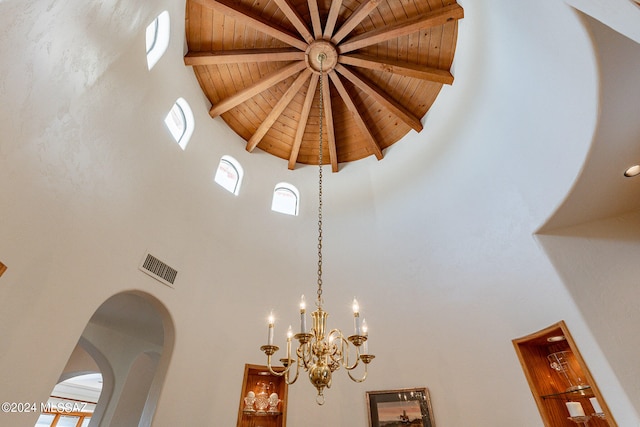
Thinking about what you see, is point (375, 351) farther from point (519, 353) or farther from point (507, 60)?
point (507, 60)

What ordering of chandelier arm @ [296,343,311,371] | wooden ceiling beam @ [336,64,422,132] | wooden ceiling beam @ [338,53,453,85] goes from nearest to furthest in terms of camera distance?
chandelier arm @ [296,343,311,371] → wooden ceiling beam @ [338,53,453,85] → wooden ceiling beam @ [336,64,422,132]

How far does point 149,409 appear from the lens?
330 centimetres

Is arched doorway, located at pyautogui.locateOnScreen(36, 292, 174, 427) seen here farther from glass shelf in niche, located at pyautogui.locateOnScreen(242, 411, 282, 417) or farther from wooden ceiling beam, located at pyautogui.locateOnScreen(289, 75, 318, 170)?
wooden ceiling beam, located at pyautogui.locateOnScreen(289, 75, 318, 170)

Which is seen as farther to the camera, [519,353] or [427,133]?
[427,133]

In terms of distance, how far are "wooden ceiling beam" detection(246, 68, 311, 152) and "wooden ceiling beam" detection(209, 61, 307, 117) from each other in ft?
0.44

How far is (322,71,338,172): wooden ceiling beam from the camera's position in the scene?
491 centimetres

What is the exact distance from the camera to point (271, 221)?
5379mm

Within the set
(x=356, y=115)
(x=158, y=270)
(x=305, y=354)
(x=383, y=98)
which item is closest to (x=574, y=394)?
(x=305, y=354)

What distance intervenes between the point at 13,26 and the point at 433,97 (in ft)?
16.2

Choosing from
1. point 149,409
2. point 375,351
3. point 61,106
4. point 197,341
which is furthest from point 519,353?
point 61,106

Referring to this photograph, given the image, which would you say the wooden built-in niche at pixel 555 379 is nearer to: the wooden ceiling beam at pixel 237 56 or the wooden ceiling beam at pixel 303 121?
the wooden ceiling beam at pixel 303 121

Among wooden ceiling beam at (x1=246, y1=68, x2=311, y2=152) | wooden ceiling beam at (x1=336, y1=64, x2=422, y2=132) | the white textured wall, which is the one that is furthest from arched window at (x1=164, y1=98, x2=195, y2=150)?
wooden ceiling beam at (x1=336, y1=64, x2=422, y2=132)

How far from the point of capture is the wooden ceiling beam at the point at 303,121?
5047 millimetres

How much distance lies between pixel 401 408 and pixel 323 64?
15.9 feet
